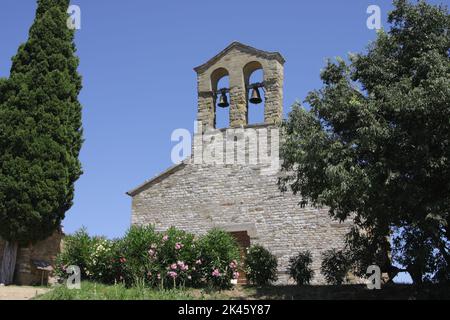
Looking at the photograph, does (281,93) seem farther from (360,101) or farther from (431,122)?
(431,122)

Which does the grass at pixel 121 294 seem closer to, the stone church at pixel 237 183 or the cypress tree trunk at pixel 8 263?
the cypress tree trunk at pixel 8 263

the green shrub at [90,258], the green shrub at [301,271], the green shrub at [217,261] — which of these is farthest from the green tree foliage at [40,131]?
the green shrub at [301,271]

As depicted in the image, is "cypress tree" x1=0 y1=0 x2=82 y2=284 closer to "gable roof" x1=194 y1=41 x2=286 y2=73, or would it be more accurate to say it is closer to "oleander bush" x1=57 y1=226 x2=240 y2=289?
"oleander bush" x1=57 y1=226 x2=240 y2=289

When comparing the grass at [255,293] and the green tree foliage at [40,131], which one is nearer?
the grass at [255,293]

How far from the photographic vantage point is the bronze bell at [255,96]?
21698mm

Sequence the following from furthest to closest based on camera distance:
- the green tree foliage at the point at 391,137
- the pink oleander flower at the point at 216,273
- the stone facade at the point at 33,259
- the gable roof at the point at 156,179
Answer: the gable roof at the point at 156,179 < the stone facade at the point at 33,259 < the pink oleander flower at the point at 216,273 < the green tree foliage at the point at 391,137

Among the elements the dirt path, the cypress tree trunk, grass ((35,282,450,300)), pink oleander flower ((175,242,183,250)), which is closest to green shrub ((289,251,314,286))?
grass ((35,282,450,300))

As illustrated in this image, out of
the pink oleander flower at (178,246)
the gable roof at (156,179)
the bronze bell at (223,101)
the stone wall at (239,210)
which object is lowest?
the pink oleander flower at (178,246)

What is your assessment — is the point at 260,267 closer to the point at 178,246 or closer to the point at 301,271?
the point at 301,271

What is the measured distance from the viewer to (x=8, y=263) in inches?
696

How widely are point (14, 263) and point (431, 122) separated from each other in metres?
12.3

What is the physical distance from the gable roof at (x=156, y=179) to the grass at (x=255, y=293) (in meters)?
7.75

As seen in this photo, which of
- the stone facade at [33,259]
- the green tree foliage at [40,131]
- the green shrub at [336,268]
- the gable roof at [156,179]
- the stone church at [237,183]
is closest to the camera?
the green shrub at [336,268]

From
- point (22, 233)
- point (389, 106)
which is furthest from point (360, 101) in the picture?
point (22, 233)
